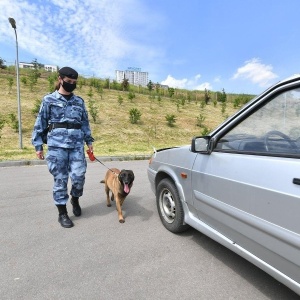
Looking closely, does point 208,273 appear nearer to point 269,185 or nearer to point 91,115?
point 269,185

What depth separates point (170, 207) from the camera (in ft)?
10.9

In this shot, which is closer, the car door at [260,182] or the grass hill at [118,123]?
the car door at [260,182]

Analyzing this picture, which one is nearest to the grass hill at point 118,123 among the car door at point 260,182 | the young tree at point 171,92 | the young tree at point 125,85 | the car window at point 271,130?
the young tree at point 171,92

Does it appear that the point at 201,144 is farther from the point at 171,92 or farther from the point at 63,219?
the point at 171,92

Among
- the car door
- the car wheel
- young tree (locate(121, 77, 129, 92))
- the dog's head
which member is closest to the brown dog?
the dog's head

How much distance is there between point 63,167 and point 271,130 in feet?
8.67

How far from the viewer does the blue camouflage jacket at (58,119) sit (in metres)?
3.38

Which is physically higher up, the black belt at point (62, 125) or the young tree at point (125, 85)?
the young tree at point (125, 85)

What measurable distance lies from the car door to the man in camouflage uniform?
1.82 meters

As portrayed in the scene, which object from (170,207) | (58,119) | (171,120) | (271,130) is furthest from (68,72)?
(171,120)

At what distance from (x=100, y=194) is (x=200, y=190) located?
9.71 ft

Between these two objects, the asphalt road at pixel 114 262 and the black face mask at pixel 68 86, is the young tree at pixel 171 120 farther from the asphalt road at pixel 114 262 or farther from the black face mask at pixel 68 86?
the black face mask at pixel 68 86

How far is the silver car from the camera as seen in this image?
5.50 feet

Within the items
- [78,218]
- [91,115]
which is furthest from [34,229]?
[91,115]
